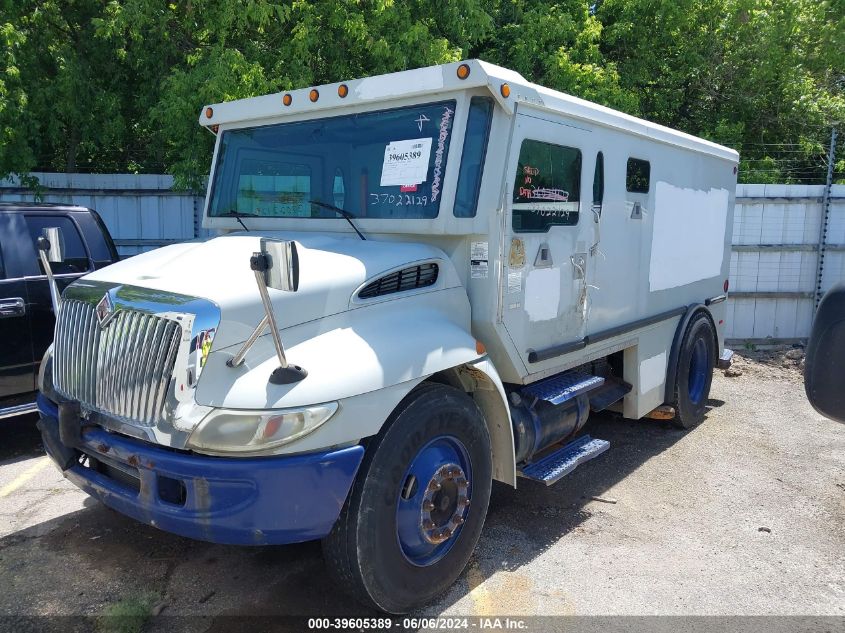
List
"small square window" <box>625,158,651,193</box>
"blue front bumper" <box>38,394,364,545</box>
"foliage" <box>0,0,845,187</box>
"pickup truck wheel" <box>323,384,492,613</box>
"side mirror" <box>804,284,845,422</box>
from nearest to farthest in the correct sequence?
"side mirror" <box>804,284,845,422</box> < "blue front bumper" <box>38,394,364,545</box> < "pickup truck wheel" <box>323,384,492,613</box> < "small square window" <box>625,158,651,193</box> < "foliage" <box>0,0,845,187</box>

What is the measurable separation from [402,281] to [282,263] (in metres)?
1.00

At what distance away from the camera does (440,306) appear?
3.80 meters

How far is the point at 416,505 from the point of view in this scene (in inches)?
135

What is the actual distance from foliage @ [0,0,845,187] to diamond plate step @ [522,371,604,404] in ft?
16.8

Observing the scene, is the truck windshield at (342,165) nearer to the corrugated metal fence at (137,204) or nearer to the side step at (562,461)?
the side step at (562,461)

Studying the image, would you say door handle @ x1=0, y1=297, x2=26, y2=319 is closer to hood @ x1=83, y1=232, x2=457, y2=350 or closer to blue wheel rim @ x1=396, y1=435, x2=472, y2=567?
hood @ x1=83, y1=232, x2=457, y2=350

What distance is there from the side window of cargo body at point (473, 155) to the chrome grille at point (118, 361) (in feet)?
5.43

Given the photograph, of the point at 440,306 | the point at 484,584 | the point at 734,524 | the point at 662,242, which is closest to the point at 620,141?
the point at 662,242

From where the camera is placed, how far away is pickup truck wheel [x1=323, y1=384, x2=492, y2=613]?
3.18 m

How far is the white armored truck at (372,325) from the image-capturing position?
2920mm

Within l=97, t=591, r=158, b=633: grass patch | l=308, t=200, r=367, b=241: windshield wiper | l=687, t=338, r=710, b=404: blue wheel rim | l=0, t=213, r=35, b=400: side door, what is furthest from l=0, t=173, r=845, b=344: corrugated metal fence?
l=97, t=591, r=158, b=633: grass patch

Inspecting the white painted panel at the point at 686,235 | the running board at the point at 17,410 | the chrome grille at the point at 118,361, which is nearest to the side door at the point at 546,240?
the white painted panel at the point at 686,235

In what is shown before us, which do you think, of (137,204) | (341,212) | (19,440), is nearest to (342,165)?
(341,212)

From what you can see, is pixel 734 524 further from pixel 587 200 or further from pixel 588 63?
pixel 588 63
